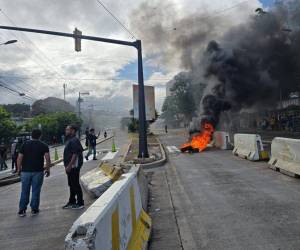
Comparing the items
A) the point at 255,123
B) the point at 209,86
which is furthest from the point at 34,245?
the point at 255,123

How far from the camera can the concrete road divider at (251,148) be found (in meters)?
12.2

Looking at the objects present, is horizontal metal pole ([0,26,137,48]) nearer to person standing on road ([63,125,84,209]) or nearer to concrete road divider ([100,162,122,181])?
concrete road divider ([100,162,122,181])

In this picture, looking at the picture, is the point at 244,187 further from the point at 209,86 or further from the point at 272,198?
the point at 209,86

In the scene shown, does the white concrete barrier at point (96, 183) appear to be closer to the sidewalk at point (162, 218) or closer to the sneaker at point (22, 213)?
the sidewalk at point (162, 218)

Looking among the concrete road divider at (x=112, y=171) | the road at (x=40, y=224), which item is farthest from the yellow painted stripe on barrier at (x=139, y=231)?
the concrete road divider at (x=112, y=171)

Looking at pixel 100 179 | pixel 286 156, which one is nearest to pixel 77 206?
pixel 100 179

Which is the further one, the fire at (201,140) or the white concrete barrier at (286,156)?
the fire at (201,140)

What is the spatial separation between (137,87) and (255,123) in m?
36.0

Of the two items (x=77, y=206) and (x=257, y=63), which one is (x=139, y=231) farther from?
(x=257, y=63)

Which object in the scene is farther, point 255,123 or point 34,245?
point 255,123

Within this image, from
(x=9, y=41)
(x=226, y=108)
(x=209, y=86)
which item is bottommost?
(x=226, y=108)

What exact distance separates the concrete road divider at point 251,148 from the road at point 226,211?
8.17ft

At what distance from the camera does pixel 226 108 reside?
1015 inches

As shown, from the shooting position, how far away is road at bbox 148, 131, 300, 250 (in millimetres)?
4340
